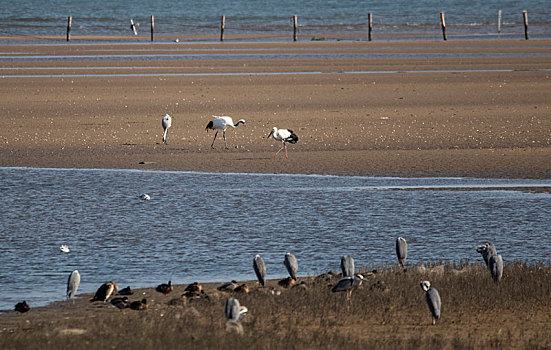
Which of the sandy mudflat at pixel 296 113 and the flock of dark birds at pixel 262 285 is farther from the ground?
the sandy mudflat at pixel 296 113

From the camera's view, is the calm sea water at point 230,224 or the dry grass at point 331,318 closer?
the dry grass at point 331,318

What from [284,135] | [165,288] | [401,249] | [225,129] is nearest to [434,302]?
[401,249]

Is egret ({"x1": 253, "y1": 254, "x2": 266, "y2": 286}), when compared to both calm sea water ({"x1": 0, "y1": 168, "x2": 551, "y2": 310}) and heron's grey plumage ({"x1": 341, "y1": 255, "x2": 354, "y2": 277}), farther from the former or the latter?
calm sea water ({"x1": 0, "y1": 168, "x2": 551, "y2": 310})

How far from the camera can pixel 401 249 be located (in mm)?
9570

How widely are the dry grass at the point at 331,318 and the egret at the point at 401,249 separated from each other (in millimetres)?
246

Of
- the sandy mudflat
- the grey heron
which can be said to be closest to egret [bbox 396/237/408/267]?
the grey heron

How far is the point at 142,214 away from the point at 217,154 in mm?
5925

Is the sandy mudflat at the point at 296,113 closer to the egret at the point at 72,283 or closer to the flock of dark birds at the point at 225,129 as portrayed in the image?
the flock of dark birds at the point at 225,129

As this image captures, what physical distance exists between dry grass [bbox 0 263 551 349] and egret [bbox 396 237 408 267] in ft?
0.81

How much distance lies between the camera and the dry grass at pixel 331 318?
23.6 ft

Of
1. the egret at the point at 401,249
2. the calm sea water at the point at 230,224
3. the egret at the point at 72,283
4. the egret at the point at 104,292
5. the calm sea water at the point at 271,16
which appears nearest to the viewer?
the egret at the point at 72,283

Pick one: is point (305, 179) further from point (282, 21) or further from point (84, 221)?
point (282, 21)

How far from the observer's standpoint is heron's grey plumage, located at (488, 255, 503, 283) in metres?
8.68

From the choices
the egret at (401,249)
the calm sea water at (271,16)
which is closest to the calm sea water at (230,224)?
the egret at (401,249)
